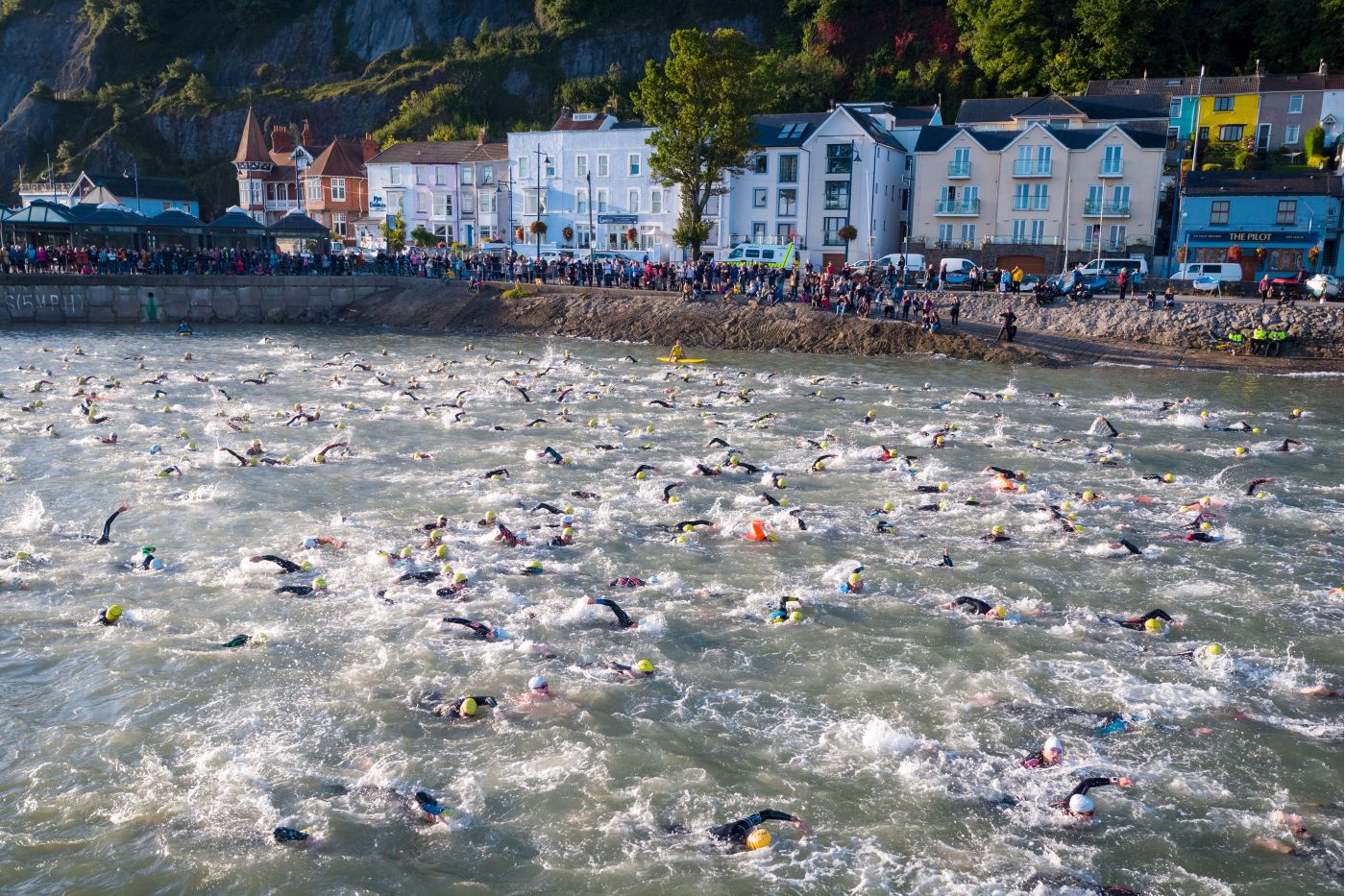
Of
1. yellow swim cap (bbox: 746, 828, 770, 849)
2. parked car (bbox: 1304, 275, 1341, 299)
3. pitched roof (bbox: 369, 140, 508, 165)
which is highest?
pitched roof (bbox: 369, 140, 508, 165)

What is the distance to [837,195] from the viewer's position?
59188 millimetres

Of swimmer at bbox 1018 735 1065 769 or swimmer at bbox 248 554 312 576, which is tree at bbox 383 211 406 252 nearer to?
swimmer at bbox 248 554 312 576

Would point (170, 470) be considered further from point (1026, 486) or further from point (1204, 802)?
point (1204, 802)

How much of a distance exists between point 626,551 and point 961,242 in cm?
4607

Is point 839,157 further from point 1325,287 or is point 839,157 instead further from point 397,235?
point 397,235

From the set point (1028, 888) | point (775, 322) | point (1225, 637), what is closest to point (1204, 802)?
point (1028, 888)

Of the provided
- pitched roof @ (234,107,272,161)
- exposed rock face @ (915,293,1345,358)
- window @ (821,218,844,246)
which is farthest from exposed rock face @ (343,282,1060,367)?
pitched roof @ (234,107,272,161)

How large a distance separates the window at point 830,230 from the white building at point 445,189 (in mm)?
23542

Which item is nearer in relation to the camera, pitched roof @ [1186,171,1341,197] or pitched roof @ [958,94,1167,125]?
pitched roof @ [1186,171,1341,197]

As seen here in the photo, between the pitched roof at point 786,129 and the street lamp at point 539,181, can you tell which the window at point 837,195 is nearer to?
the pitched roof at point 786,129

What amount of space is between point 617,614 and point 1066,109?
56.2 metres

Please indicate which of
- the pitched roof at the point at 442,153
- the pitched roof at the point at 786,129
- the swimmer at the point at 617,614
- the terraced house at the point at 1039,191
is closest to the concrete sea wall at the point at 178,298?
the pitched roof at the point at 442,153

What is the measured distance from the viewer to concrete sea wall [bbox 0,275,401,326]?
50438 mm

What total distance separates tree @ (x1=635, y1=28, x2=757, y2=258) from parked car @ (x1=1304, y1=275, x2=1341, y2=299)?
83.6 feet
